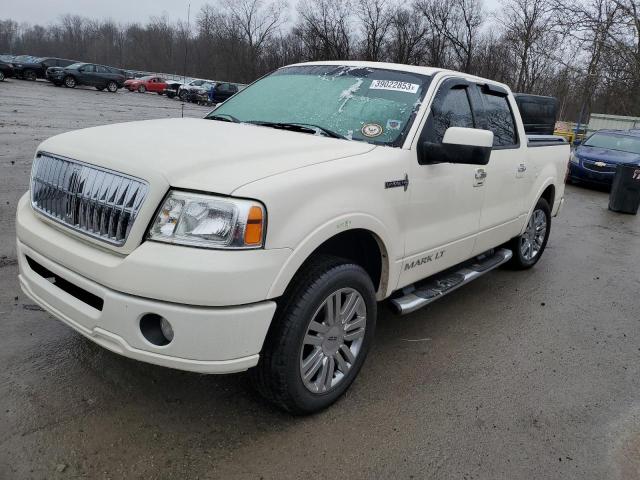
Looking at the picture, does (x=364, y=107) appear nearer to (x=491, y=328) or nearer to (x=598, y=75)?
(x=491, y=328)

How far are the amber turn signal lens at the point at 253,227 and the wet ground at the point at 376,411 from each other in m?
1.08

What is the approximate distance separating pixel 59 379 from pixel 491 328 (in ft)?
10.5

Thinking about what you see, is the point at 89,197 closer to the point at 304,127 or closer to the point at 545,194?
the point at 304,127

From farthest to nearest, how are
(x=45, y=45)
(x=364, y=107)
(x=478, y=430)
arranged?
(x=45, y=45) → (x=364, y=107) → (x=478, y=430)

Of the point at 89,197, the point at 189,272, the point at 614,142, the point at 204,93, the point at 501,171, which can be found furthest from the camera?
the point at 204,93

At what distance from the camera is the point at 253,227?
231cm

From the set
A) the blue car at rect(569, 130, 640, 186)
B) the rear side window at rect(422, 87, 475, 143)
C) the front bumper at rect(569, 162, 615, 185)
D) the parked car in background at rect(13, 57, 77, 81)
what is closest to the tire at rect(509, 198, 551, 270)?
the rear side window at rect(422, 87, 475, 143)

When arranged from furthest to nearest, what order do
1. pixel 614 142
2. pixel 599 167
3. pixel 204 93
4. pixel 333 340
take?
pixel 204 93 → pixel 614 142 → pixel 599 167 → pixel 333 340

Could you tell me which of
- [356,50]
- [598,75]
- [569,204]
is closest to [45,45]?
[356,50]

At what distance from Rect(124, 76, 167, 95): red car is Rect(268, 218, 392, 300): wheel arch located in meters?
43.9

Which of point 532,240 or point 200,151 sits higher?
point 200,151

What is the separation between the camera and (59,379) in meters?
3.02

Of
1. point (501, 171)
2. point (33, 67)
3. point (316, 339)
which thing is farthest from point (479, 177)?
point (33, 67)

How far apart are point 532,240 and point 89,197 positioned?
4770 millimetres
